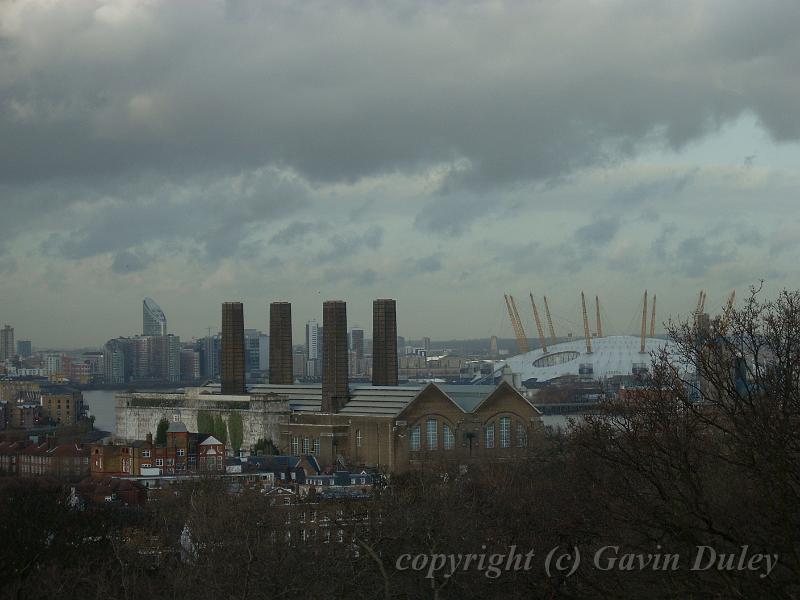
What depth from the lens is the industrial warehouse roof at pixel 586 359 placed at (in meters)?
146

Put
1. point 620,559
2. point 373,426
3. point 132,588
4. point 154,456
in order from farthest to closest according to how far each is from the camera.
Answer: point 373,426
point 154,456
point 132,588
point 620,559

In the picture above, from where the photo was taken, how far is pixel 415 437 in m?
54.6

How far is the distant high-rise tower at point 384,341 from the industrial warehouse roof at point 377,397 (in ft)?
5.10

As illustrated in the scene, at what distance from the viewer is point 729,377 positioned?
16.4 metres

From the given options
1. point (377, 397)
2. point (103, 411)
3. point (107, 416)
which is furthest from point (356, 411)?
point (103, 411)

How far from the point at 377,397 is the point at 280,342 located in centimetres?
969

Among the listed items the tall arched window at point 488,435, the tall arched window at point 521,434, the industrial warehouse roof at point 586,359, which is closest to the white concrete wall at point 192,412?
the tall arched window at point 488,435

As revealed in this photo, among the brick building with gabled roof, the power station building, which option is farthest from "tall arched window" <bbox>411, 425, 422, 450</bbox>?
the brick building with gabled roof

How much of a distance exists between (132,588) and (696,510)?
1088 centimetres

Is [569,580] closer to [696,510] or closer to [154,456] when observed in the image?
[696,510]

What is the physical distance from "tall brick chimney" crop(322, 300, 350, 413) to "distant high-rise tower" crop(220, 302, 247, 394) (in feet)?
19.3

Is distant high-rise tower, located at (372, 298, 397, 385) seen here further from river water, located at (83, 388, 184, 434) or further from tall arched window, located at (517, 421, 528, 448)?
river water, located at (83, 388, 184, 434)

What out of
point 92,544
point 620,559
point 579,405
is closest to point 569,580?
point 620,559

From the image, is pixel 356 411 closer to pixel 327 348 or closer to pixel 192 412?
pixel 327 348
